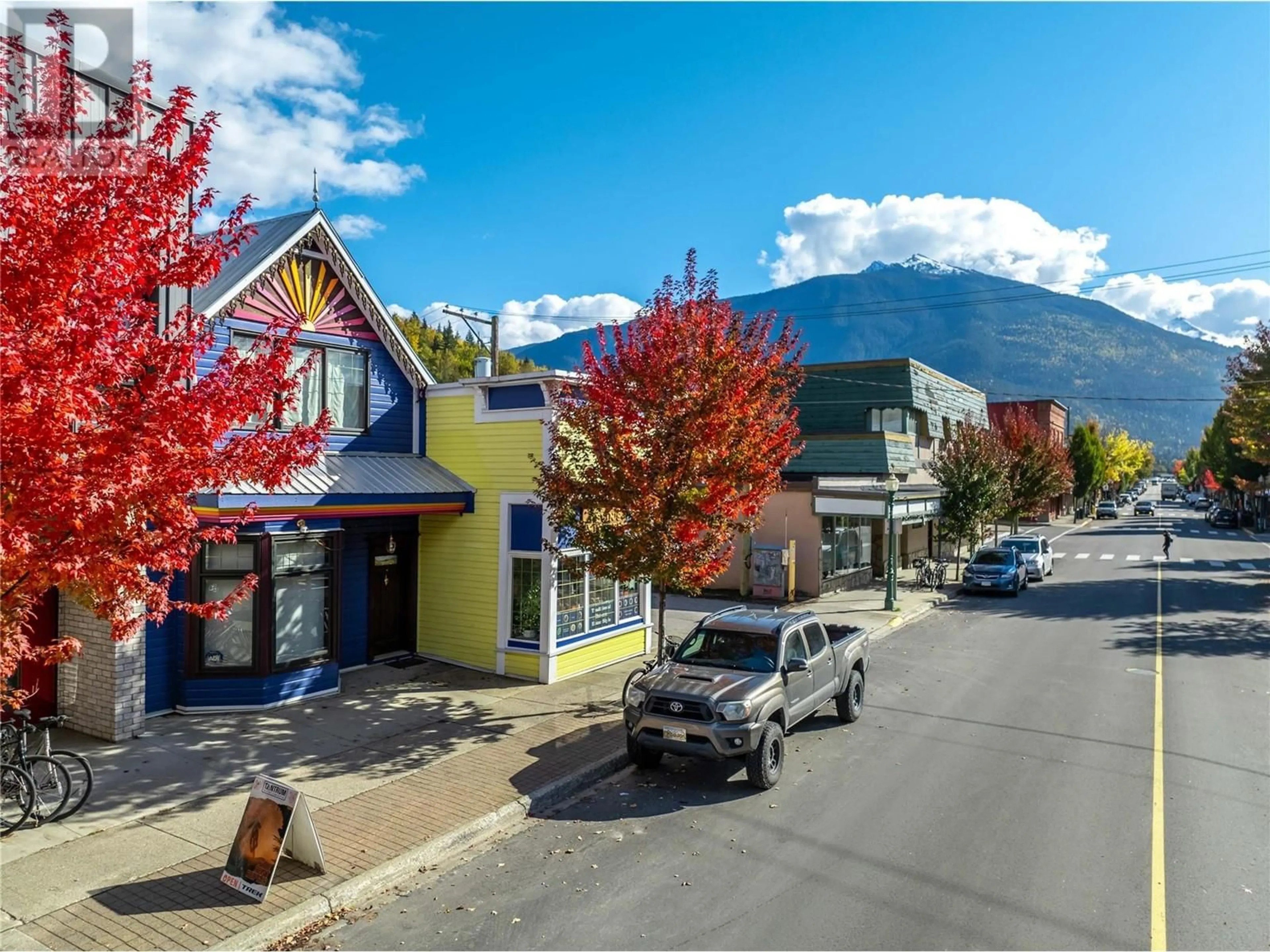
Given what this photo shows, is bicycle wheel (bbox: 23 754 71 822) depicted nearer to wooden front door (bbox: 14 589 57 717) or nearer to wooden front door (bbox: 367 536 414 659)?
wooden front door (bbox: 14 589 57 717)

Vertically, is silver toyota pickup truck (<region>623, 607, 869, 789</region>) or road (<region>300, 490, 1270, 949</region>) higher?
silver toyota pickup truck (<region>623, 607, 869, 789</region>)

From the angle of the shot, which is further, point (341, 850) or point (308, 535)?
point (308, 535)

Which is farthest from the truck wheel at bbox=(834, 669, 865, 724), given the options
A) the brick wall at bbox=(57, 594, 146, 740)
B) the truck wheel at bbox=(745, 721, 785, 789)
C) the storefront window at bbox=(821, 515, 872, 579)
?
the storefront window at bbox=(821, 515, 872, 579)

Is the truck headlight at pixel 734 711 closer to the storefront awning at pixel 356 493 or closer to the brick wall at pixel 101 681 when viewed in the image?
the storefront awning at pixel 356 493

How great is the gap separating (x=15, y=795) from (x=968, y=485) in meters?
28.7

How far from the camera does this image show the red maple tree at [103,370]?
5.56 m

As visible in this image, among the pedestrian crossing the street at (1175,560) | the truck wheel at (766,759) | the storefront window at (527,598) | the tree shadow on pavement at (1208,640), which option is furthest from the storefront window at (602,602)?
the pedestrian crossing the street at (1175,560)

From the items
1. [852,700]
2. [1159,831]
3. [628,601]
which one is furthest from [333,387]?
[1159,831]

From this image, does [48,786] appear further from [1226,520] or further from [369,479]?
[1226,520]

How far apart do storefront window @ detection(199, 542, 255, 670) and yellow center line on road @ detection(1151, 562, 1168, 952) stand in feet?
38.3

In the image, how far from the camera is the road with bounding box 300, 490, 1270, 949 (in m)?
6.62

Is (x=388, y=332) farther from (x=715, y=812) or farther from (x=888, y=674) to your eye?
(x=888, y=674)

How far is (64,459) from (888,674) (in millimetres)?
14477

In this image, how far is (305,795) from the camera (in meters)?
9.12
